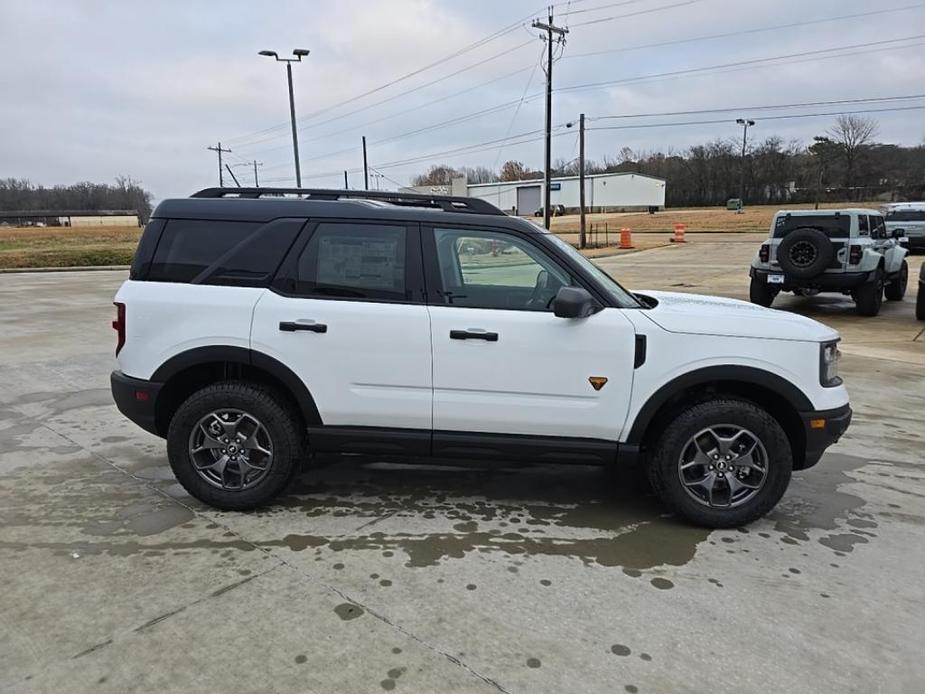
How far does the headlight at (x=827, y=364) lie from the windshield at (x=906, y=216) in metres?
24.5

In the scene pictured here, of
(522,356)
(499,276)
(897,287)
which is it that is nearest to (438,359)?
(522,356)

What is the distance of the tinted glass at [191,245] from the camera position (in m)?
3.87

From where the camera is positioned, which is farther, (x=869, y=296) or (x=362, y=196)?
(x=869, y=296)

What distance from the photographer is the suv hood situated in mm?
3578

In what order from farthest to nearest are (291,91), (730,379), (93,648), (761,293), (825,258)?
(291,91), (761,293), (825,258), (730,379), (93,648)

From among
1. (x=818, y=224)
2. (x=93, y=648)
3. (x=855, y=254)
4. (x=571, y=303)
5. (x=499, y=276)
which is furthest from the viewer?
(x=818, y=224)

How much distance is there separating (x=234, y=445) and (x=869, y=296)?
11.5m

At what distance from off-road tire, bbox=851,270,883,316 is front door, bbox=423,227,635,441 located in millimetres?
9931

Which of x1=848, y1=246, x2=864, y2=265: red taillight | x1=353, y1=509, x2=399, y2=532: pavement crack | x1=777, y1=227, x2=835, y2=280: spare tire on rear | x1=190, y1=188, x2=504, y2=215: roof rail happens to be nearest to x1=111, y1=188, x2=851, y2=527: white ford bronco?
x1=190, y1=188, x2=504, y2=215: roof rail

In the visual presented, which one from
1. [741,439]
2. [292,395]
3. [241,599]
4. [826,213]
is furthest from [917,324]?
[241,599]

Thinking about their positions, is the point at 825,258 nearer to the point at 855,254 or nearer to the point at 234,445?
the point at 855,254

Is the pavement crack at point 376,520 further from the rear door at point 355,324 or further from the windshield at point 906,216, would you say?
the windshield at point 906,216

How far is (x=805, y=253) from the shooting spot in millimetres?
11109

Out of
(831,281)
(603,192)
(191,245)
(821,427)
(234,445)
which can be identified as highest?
(603,192)
